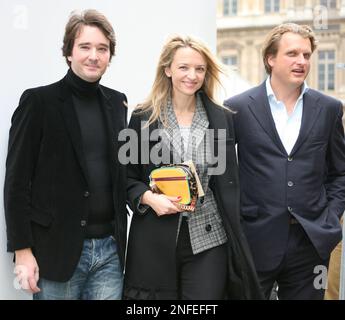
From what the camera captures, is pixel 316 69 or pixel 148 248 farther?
pixel 316 69

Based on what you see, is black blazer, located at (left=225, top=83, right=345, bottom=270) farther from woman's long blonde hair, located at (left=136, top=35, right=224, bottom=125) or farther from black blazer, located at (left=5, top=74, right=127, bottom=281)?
black blazer, located at (left=5, top=74, right=127, bottom=281)

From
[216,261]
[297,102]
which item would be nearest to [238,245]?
[216,261]

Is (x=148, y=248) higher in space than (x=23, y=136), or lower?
lower

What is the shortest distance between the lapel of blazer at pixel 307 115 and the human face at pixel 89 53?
1073 millimetres

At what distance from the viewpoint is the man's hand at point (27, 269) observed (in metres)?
2.62

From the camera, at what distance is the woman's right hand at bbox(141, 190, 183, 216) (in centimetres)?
276

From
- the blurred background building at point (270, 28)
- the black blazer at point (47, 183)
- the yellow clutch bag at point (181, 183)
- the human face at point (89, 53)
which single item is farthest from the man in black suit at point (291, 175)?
the blurred background building at point (270, 28)

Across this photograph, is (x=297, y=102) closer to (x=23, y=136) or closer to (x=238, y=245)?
(x=238, y=245)

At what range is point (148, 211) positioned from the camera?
114 inches

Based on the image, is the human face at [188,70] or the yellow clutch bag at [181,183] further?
the human face at [188,70]

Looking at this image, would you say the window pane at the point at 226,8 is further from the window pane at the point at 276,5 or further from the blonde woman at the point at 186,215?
the blonde woman at the point at 186,215

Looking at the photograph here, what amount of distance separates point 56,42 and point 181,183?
3.46 ft

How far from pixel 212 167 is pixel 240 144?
1.04 feet

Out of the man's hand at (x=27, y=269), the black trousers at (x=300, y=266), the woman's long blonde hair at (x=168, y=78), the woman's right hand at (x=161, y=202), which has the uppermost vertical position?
the woman's long blonde hair at (x=168, y=78)
